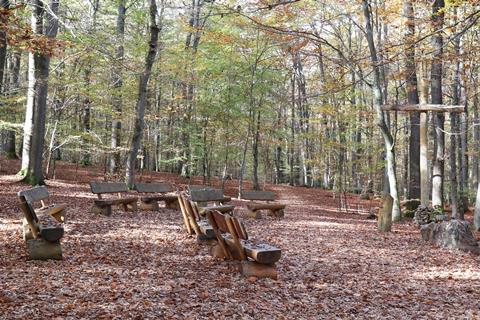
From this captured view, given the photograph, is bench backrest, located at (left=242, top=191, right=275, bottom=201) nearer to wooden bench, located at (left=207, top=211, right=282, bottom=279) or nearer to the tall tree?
the tall tree

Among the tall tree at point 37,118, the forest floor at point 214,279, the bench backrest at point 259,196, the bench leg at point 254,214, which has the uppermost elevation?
the tall tree at point 37,118

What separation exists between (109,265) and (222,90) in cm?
1350

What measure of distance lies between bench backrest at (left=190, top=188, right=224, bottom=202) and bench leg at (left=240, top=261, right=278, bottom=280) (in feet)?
19.1

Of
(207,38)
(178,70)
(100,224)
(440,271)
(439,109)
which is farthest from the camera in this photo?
(178,70)

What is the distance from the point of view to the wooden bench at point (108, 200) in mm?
10445

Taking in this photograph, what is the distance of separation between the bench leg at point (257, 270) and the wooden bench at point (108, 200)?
18.3 ft

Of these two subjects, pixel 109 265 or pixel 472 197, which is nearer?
pixel 109 265

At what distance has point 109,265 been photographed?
6.05 meters

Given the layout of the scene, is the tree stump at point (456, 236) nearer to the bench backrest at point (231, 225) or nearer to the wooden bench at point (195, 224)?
the wooden bench at point (195, 224)

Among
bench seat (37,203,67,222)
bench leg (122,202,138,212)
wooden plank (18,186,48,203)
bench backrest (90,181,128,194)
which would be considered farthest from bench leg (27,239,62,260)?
bench leg (122,202,138,212)

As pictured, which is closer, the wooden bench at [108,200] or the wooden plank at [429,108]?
the wooden bench at [108,200]

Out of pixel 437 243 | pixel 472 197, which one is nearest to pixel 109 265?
pixel 437 243

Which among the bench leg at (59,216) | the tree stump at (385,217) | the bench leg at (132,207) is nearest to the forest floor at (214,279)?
the bench leg at (59,216)

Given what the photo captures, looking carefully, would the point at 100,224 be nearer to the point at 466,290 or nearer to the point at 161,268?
the point at 161,268
